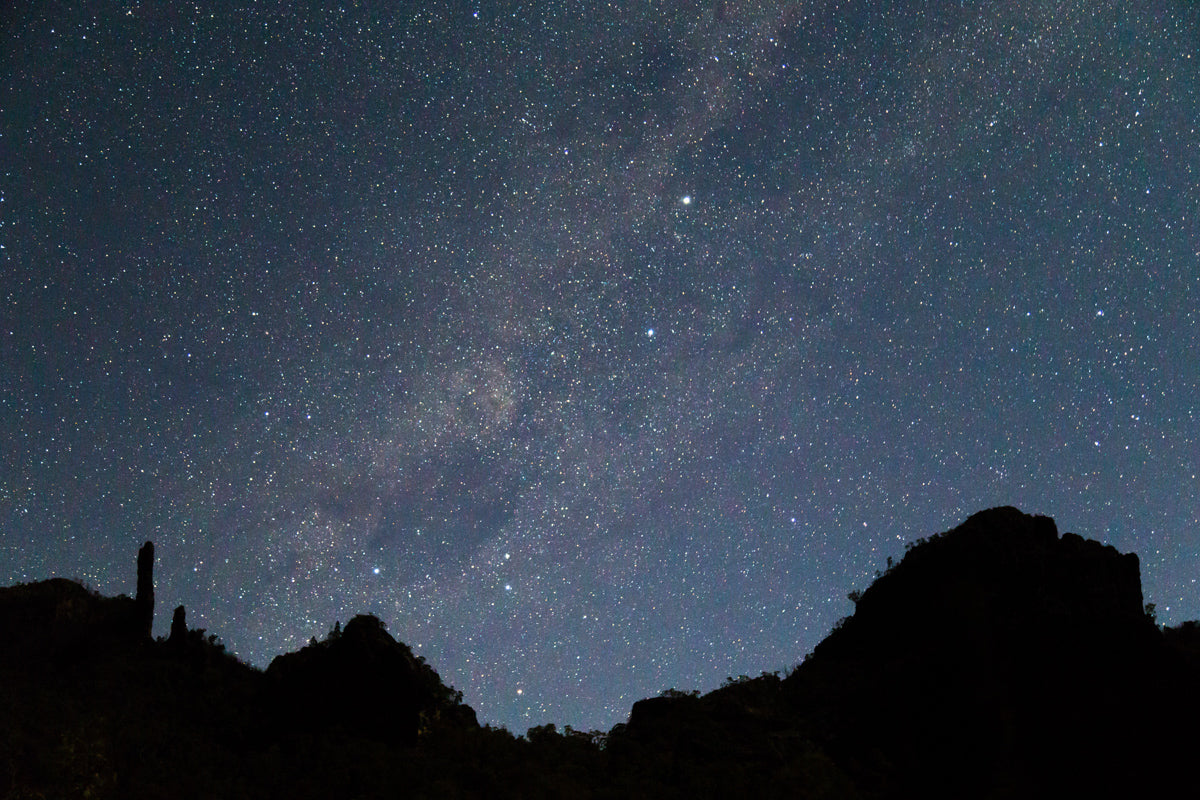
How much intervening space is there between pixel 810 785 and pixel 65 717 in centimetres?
1875

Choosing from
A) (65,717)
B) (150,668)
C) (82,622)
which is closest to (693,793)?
(65,717)

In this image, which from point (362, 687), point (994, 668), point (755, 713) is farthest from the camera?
point (362, 687)

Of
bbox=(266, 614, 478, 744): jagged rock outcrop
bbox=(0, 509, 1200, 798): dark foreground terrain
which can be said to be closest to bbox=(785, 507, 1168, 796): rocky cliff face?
bbox=(0, 509, 1200, 798): dark foreground terrain

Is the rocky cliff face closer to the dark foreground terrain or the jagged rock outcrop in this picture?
the dark foreground terrain

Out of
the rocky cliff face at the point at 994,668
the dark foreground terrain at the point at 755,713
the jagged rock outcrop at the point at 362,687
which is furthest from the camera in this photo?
the jagged rock outcrop at the point at 362,687

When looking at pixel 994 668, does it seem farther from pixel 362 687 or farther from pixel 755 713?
pixel 362 687

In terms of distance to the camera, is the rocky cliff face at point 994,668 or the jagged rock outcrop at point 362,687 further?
the jagged rock outcrop at point 362,687

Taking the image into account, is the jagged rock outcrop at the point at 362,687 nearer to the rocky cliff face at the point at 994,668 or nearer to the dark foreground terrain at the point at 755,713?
the dark foreground terrain at the point at 755,713

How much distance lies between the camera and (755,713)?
69.4ft

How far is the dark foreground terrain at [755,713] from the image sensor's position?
1581 cm

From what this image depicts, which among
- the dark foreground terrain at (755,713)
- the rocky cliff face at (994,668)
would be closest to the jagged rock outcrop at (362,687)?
the dark foreground terrain at (755,713)

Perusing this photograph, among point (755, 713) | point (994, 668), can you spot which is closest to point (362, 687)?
point (755, 713)

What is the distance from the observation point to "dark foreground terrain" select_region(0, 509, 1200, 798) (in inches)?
623

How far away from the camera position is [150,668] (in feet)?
77.6
